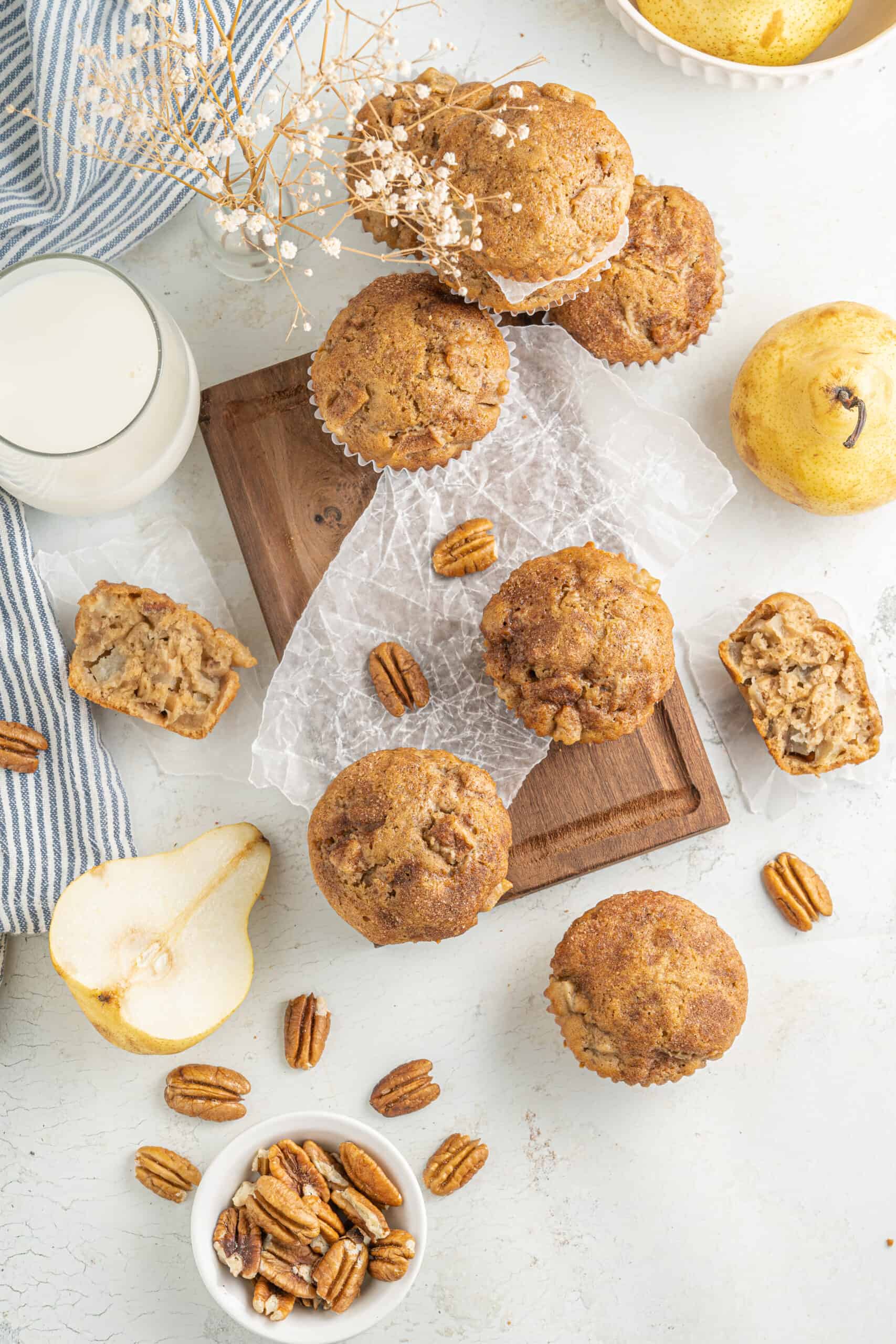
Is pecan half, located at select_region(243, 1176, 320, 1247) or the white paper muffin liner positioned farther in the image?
the white paper muffin liner

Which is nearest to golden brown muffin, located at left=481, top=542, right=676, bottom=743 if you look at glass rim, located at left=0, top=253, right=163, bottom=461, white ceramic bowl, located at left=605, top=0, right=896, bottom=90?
glass rim, located at left=0, top=253, right=163, bottom=461

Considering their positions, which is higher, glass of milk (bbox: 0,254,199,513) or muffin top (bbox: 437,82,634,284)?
muffin top (bbox: 437,82,634,284)

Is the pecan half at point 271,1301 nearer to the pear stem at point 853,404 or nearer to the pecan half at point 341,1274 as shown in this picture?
the pecan half at point 341,1274

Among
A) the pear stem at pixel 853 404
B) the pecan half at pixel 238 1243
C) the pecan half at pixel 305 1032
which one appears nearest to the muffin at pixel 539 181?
the pear stem at pixel 853 404

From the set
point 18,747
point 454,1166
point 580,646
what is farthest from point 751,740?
point 18,747

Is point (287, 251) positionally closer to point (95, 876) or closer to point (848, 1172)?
point (95, 876)

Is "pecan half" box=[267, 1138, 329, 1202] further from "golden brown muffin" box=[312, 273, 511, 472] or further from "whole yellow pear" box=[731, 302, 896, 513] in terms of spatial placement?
"whole yellow pear" box=[731, 302, 896, 513]

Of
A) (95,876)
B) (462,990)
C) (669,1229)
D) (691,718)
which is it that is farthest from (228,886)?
(669,1229)
